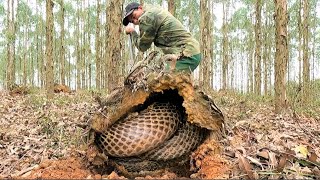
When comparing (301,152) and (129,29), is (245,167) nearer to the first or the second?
(301,152)

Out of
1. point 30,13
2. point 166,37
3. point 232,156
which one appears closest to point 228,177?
point 232,156

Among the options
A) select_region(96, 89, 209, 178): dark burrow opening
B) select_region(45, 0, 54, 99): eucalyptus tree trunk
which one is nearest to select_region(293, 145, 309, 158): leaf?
select_region(96, 89, 209, 178): dark burrow opening

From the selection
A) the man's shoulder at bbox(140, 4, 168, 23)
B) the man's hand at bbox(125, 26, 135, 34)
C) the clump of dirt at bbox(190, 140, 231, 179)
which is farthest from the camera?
the man's hand at bbox(125, 26, 135, 34)

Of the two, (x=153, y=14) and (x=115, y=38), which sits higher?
(x=115, y=38)

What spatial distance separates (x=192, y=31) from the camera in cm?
3456

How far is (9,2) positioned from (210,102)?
24.4 meters

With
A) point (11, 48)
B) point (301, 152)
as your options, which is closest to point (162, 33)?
point (301, 152)

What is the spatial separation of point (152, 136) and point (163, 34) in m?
1.93

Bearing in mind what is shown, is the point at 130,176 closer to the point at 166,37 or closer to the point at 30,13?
the point at 166,37

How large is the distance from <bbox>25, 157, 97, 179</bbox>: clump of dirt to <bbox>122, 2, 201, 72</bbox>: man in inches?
71.3

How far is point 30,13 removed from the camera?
108ft

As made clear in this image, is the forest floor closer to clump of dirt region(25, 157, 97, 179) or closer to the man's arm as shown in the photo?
clump of dirt region(25, 157, 97, 179)

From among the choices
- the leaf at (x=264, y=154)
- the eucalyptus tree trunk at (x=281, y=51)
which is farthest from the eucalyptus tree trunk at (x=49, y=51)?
the leaf at (x=264, y=154)

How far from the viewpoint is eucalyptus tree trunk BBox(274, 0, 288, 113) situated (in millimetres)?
8195
